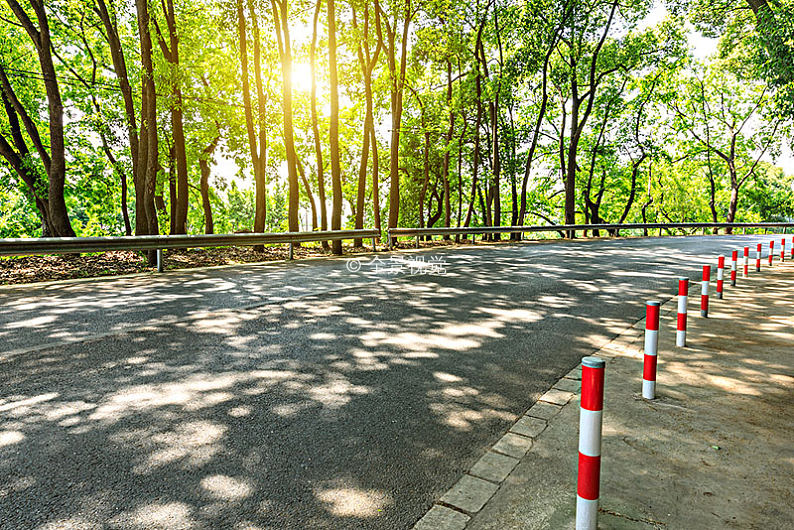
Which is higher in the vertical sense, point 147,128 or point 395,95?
point 395,95

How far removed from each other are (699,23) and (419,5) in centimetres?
1013

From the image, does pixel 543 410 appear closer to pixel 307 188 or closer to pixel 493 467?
pixel 493 467

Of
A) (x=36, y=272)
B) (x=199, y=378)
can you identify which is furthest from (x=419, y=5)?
(x=199, y=378)

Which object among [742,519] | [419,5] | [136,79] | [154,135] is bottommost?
[742,519]

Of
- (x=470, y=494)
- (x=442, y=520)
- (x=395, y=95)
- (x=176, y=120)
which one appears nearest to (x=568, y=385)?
(x=470, y=494)

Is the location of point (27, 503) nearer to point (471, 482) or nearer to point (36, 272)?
point (471, 482)

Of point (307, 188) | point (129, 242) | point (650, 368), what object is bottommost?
point (650, 368)

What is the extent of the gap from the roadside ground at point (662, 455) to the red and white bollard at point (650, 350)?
0.10m

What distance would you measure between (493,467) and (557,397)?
1.41m

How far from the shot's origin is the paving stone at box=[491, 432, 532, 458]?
3.56 metres

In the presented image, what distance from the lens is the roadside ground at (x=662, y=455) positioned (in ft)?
9.36

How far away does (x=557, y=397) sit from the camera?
455 centimetres

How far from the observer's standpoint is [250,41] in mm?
20688

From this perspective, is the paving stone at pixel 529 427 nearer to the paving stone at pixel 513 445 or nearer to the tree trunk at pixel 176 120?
the paving stone at pixel 513 445
